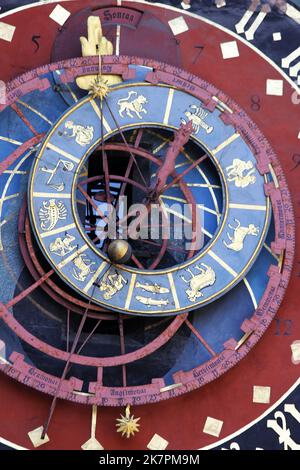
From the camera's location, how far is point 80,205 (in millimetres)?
8703

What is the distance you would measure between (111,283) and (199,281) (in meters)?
0.55

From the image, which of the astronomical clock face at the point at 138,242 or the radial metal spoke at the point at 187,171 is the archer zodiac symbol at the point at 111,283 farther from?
the radial metal spoke at the point at 187,171

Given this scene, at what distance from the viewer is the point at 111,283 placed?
8.20 m

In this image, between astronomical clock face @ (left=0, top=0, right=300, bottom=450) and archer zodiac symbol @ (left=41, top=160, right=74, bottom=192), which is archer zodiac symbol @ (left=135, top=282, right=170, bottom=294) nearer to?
astronomical clock face @ (left=0, top=0, right=300, bottom=450)

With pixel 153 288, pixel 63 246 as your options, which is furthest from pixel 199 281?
pixel 63 246

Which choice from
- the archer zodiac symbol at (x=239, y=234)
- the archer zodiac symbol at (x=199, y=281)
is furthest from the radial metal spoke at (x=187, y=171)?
the archer zodiac symbol at (x=199, y=281)

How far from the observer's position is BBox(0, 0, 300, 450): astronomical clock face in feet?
26.7

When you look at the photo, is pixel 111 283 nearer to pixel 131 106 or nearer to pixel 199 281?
pixel 199 281

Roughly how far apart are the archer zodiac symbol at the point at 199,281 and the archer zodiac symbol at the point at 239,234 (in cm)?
22

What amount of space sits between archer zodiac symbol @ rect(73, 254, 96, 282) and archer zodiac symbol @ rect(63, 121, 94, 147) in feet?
2.39

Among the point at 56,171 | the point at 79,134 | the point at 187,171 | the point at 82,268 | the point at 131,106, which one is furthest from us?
the point at 187,171

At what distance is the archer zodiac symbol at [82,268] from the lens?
815cm

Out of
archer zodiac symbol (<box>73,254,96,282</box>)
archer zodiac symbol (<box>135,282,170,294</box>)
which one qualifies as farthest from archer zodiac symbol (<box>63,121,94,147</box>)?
archer zodiac symbol (<box>135,282,170,294</box>)

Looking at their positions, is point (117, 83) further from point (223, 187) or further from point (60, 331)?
point (60, 331)
